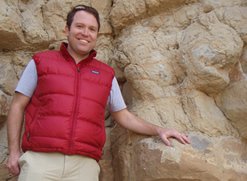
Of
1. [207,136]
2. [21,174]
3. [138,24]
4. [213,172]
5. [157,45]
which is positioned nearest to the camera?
[21,174]

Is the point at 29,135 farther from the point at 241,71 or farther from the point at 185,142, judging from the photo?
the point at 241,71

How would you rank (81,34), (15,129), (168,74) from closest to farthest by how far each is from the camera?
1. (15,129)
2. (81,34)
3. (168,74)

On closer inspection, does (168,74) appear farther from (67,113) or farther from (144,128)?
(67,113)

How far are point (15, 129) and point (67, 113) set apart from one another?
1.02 ft

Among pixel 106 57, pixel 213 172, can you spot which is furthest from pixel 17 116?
pixel 213 172

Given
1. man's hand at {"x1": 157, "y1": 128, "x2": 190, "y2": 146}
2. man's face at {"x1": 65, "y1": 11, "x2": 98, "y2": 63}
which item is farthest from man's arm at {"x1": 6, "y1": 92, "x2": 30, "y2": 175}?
man's hand at {"x1": 157, "y1": 128, "x2": 190, "y2": 146}

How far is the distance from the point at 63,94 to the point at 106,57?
818 mm

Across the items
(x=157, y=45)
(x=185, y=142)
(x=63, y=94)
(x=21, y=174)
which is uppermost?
(x=157, y=45)

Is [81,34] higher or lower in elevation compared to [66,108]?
higher

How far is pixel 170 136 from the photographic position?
2.23 m

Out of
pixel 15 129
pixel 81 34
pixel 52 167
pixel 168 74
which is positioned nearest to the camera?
pixel 52 167

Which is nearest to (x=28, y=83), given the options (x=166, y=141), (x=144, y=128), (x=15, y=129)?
(x=15, y=129)

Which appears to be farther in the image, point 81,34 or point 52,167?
point 81,34

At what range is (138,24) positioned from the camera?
281 centimetres
